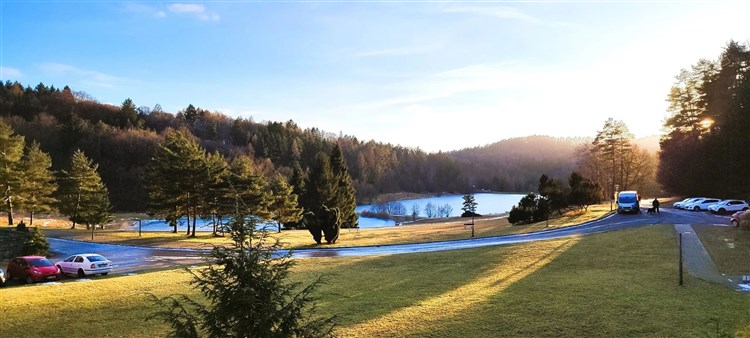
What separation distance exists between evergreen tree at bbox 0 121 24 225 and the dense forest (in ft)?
105

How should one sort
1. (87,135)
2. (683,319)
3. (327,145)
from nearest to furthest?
(683,319) → (87,135) → (327,145)

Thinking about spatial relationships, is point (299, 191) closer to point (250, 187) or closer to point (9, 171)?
point (250, 187)

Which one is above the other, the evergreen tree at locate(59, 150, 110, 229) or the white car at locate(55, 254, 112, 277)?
the evergreen tree at locate(59, 150, 110, 229)

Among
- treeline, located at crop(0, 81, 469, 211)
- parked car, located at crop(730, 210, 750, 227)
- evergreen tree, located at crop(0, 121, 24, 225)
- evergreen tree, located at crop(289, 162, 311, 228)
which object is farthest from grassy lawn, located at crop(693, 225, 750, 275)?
treeline, located at crop(0, 81, 469, 211)

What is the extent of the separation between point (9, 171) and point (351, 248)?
3743 cm

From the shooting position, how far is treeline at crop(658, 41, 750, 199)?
46094mm

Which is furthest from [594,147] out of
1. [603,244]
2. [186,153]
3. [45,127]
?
[45,127]

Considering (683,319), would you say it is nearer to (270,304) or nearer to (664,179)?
(270,304)

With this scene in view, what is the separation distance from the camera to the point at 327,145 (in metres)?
170

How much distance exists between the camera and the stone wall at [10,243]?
32.4 metres

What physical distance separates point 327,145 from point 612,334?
6339 inches

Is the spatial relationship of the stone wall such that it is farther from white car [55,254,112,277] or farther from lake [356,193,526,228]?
lake [356,193,526,228]

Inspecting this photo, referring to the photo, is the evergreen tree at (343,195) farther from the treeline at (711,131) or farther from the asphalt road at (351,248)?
the treeline at (711,131)

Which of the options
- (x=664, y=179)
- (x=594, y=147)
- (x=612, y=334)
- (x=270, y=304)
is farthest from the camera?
(x=594, y=147)
